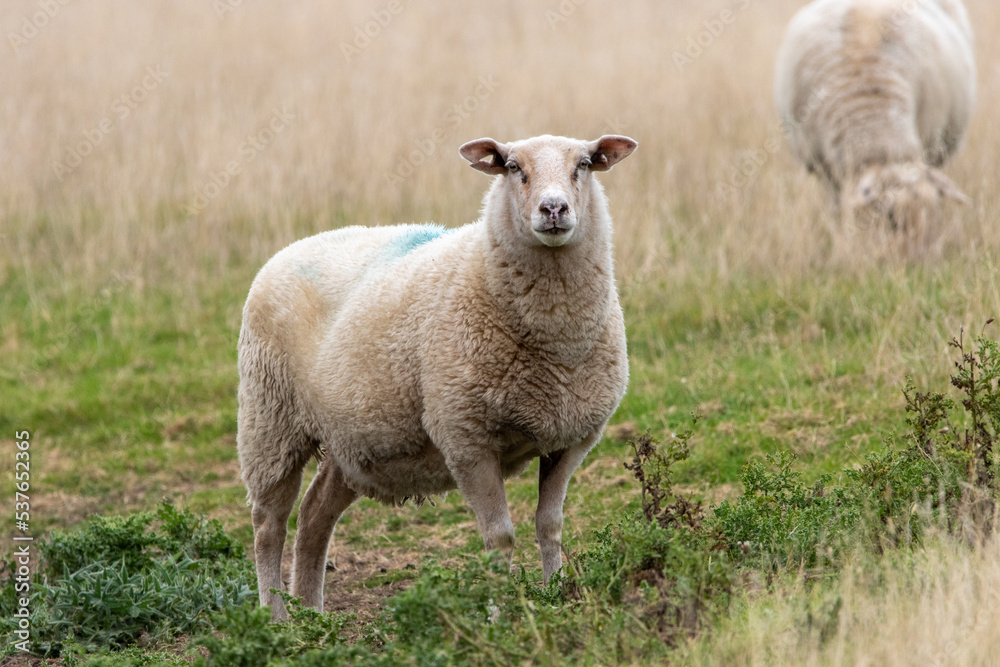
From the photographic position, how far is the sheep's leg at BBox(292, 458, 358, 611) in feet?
16.8

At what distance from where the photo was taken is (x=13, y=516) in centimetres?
675

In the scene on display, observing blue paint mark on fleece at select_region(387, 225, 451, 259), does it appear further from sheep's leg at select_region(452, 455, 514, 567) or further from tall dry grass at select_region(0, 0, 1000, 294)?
tall dry grass at select_region(0, 0, 1000, 294)

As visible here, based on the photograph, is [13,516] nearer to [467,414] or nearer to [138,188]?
[467,414]

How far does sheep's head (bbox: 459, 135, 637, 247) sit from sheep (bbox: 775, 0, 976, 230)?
4.89 meters

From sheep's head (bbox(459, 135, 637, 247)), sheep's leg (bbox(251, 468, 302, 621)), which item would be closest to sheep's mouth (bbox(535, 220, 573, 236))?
sheep's head (bbox(459, 135, 637, 247))

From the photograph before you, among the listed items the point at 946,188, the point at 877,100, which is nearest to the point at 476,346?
the point at 946,188

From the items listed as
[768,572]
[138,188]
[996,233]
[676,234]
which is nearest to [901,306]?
[996,233]

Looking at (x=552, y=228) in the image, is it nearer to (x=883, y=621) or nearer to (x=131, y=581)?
(x=883, y=621)

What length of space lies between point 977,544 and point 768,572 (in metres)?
0.76

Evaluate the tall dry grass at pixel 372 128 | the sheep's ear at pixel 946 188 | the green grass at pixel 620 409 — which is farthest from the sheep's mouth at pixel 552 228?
the sheep's ear at pixel 946 188

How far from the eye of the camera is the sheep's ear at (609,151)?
4.45 m

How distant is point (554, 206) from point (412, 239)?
3.66 ft

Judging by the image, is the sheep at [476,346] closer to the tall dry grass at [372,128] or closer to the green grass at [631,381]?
the green grass at [631,381]

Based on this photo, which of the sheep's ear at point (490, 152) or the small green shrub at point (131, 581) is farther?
the small green shrub at point (131, 581)
